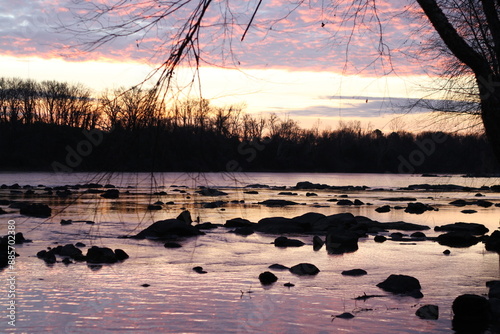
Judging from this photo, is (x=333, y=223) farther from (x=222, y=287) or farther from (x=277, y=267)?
(x=222, y=287)

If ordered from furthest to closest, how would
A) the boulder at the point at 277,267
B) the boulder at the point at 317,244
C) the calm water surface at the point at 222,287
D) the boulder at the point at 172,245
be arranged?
the boulder at the point at 317,244
the boulder at the point at 172,245
the boulder at the point at 277,267
the calm water surface at the point at 222,287

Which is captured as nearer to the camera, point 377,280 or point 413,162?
point 377,280

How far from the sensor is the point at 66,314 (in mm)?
10266

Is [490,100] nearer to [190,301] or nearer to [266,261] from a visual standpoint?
[190,301]

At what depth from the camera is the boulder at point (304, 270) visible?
47.3 feet

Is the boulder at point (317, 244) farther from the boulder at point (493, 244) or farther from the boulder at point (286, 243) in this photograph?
the boulder at point (493, 244)

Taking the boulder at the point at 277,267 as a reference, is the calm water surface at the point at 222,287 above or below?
below

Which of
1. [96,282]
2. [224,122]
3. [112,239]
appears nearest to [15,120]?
[112,239]

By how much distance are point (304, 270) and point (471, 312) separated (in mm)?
5030

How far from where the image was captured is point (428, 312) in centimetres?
1043

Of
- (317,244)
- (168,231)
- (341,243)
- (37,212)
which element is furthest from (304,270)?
(37,212)

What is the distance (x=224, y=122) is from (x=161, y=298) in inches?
298

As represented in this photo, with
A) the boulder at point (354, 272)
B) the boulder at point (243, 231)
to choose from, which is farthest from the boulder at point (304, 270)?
the boulder at point (243, 231)

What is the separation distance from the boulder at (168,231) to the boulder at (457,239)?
9480mm
